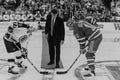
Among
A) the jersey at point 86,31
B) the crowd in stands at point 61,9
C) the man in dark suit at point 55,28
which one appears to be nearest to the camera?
the jersey at point 86,31

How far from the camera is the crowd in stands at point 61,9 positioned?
1104 cm

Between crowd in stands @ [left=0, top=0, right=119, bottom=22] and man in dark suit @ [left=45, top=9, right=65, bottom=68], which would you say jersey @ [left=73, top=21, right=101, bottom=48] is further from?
crowd in stands @ [left=0, top=0, right=119, bottom=22]

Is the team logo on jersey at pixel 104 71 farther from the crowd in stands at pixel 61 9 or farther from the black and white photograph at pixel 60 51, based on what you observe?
the crowd in stands at pixel 61 9

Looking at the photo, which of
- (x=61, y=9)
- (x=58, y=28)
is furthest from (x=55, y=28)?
(x=61, y=9)

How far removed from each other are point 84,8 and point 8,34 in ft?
22.3

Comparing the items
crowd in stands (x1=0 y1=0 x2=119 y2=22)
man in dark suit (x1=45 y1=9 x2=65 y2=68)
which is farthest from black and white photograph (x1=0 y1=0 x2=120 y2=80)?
crowd in stands (x1=0 y1=0 x2=119 y2=22)

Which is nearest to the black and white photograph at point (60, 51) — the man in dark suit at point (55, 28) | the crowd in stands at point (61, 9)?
the man in dark suit at point (55, 28)

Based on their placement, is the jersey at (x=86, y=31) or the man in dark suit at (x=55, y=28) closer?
the jersey at (x=86, y=31)

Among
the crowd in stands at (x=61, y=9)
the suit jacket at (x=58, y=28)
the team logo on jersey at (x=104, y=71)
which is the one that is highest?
the suit jacket at (x=58, y=28)

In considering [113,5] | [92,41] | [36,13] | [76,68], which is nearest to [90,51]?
[92,41]

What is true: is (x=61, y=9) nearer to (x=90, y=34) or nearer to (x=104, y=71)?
(x=104, y=71)

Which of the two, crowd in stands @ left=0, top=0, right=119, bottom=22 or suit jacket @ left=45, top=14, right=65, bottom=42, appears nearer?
suit jacket @ left=45, top=14, right=65, bottom=42

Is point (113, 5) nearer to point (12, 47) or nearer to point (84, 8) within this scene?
point (84, 8)

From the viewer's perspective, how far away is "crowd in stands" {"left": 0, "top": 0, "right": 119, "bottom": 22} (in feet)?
36.2
